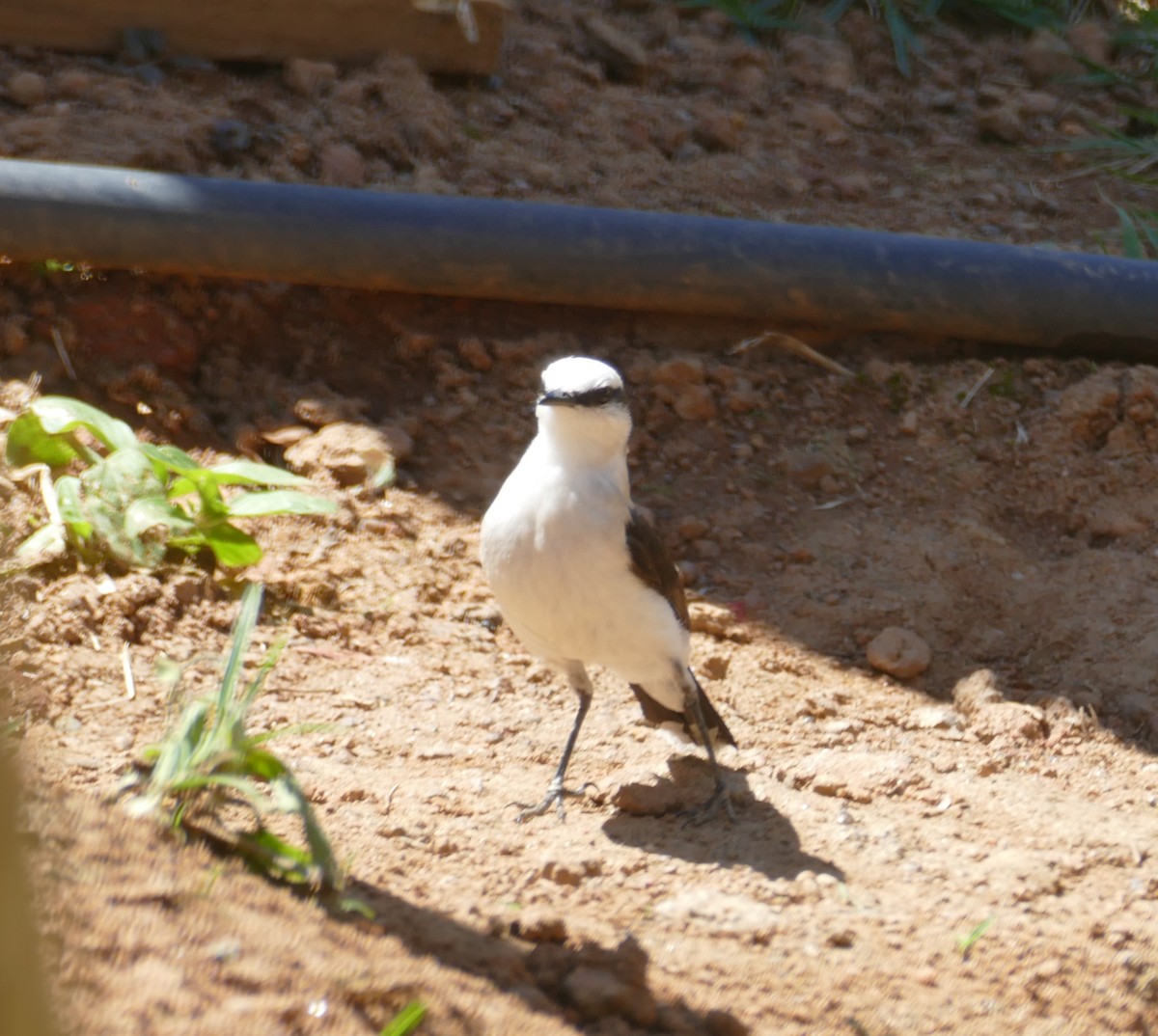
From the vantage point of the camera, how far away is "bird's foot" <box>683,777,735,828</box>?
4.66m

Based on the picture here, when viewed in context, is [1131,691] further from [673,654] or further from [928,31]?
[928,31]

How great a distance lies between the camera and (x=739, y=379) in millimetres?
6578

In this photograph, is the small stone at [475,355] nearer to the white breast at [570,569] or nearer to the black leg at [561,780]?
the white breast at [570,569]

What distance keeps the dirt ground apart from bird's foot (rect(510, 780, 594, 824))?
57mm

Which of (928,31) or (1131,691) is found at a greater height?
(928,31)

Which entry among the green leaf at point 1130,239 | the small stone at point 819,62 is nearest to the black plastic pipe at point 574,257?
the green leaf at point 1130,239

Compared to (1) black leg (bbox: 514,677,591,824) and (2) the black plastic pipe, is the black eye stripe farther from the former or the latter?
(2) the black plastic pipe

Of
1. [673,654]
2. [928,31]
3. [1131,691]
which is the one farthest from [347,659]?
[928,31]

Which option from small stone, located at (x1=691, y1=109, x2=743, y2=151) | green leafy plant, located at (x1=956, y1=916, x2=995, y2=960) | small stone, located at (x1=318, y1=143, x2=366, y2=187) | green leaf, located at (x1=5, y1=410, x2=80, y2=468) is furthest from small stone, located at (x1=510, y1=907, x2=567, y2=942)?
small stone, located at (x1=691, y1=109, x2=743, y2=151)

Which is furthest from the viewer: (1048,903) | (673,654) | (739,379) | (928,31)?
(928,31)

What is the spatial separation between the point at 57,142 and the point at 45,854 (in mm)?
4698

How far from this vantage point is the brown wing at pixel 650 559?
15.1 ft

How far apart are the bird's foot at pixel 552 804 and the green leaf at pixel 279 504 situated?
51.8 inches

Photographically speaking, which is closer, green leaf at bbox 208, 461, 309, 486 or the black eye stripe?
the black eye stripe
